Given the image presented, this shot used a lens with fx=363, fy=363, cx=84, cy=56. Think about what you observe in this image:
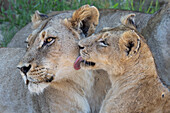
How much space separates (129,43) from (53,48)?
770mm

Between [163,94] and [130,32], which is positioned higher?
[130,32]

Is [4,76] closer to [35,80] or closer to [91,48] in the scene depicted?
[35,80]

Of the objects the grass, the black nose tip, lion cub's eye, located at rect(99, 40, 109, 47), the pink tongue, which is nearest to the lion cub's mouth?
the pink tongue

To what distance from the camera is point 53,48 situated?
10.4 feet

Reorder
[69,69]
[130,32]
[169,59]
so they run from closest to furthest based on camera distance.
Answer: [130,32], [69,69], [169,59]

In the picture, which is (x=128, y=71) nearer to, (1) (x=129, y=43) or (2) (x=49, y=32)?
(1) (x=129, y=43)

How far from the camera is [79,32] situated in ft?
10.9

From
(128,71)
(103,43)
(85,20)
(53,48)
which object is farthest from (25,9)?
(128,71)

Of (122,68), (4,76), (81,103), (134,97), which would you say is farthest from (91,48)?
(4,76)

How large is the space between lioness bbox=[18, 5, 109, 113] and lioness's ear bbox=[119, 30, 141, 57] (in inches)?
23.8

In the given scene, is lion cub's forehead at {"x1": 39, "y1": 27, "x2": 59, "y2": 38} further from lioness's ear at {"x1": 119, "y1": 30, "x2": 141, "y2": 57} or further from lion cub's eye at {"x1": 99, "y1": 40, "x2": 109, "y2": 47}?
lioness's ear at {"x1": 119, "y1": 30, "x2": 141, "y2": 57}

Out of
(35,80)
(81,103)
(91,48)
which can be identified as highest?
(91,48)

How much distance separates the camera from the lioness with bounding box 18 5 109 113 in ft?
10.1

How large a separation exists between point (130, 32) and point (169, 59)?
1.52 meters
